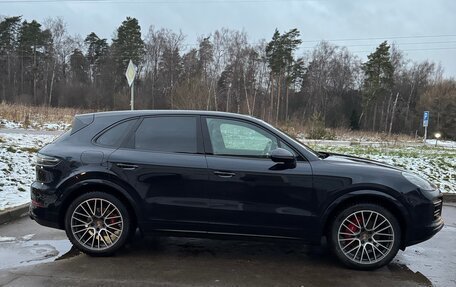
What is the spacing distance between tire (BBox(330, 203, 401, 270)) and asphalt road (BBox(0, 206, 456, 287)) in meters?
0.15

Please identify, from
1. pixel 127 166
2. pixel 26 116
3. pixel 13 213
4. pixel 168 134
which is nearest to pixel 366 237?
pixel 168 134

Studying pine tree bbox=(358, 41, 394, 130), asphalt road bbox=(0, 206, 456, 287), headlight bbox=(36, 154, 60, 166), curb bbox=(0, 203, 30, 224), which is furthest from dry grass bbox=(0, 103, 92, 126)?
pine tree bbox=(358, 41, 394, 130)

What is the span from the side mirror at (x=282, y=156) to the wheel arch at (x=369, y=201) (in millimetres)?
646

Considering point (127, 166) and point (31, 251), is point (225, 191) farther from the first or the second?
point (31, 251)

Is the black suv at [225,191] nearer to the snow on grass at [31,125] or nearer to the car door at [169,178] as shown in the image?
the car door at [169,178]

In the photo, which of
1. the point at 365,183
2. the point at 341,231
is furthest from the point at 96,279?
the point at 365,183

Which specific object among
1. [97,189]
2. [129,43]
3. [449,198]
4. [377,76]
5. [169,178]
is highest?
[129,43]

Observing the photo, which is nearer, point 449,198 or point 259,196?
point 259,196

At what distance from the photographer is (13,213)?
21.7ft

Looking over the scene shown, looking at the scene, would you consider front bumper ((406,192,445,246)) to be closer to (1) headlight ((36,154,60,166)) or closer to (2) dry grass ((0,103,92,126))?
(1) headlight ((36,154,60,166))

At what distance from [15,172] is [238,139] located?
564cm

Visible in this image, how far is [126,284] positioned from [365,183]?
2.69 metres

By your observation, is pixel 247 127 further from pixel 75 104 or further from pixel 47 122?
pixel 75 104

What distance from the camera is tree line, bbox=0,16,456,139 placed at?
225 ft
